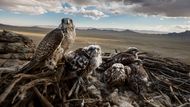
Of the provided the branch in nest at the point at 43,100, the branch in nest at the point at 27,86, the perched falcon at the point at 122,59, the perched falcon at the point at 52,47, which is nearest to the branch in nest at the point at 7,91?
the branch in nest at the point at 27,86

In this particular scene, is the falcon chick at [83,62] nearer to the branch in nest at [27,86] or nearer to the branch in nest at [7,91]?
the branch in nest at [27,86]

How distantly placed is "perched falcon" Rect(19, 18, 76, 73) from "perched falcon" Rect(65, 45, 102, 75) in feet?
0.73

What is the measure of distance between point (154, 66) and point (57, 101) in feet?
7.87

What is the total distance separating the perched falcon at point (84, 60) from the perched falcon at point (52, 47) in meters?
0.22

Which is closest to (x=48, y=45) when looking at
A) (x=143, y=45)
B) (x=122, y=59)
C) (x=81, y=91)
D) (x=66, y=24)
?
(x=66, y=24)

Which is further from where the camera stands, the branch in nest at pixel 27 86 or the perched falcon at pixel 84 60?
the perched falcon at pixel 84 60

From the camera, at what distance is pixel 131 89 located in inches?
197

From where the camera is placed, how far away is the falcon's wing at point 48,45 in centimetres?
468

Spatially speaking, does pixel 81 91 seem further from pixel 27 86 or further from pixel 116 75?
pixel 27 86

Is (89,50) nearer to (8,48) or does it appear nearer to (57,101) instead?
(57,101)

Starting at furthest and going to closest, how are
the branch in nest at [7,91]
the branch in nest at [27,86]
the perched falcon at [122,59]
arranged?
the perched falcon at [122,59]
the branch in nest at [27,86]
the branch in nest at [7,91]

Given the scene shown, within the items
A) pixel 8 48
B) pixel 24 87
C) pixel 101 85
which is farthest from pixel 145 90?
pixel 8 48

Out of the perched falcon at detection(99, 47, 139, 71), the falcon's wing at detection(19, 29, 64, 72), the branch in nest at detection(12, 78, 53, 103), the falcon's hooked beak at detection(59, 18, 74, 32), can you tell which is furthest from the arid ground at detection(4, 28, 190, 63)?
the branch in nest at detection(12, 78, 53, 103)

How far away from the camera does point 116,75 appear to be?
191 inches
